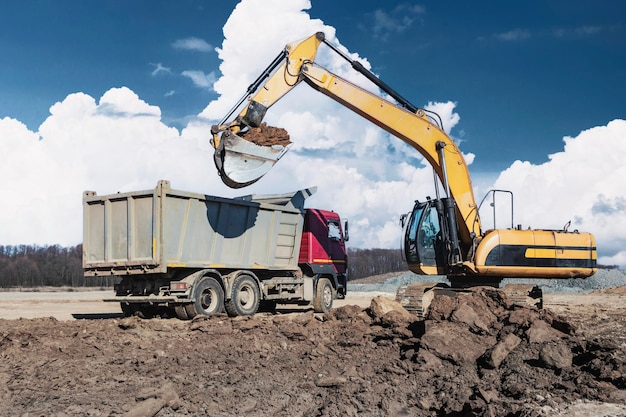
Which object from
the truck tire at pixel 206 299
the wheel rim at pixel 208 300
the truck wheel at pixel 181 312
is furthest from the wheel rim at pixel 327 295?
the truck wheel at pixel 181 312

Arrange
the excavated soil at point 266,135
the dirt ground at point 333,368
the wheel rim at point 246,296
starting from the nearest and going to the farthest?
the dirt ground at point 333,368
the excavated soil at point 266,135
the wheel rim at point 246,296

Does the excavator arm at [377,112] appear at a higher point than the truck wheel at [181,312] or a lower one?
higher

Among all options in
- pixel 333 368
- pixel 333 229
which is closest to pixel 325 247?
pixel 333 229

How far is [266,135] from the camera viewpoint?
12.8 m

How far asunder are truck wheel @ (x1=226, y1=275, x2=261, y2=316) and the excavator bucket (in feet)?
11.7

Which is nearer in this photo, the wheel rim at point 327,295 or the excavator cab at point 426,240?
the excavator cab at point 426,240

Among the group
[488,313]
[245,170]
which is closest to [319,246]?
[245,170]

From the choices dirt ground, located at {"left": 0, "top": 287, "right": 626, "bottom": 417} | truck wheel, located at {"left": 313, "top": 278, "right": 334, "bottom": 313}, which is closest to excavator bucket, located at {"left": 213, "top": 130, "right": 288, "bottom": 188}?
dirt ground, located at {"left": 0, "top": 287, "right": 626, "bottom": 417}

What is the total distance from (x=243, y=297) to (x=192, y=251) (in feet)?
6.95

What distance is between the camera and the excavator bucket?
39.3 feet

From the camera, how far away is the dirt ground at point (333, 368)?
6586 millimetres

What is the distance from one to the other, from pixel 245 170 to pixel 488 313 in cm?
535

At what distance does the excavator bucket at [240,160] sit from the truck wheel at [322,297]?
5922 millimetres

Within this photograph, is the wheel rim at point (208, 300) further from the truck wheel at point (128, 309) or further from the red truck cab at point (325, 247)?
the red truck cab at point (325, 247)
